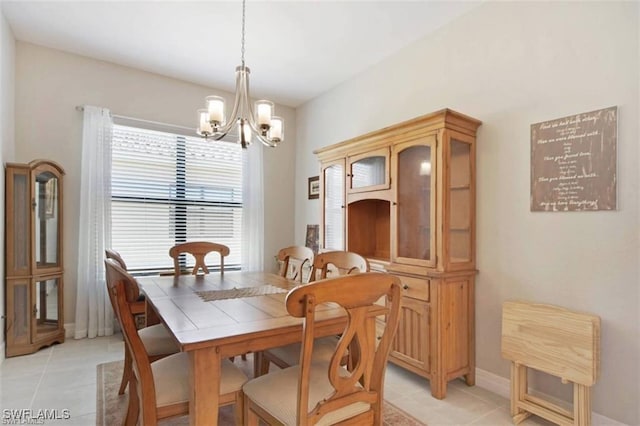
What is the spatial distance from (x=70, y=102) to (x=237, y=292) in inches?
113

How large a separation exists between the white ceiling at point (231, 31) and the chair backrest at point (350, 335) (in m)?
2.26

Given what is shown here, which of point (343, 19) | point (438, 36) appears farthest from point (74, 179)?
point (438, 36)

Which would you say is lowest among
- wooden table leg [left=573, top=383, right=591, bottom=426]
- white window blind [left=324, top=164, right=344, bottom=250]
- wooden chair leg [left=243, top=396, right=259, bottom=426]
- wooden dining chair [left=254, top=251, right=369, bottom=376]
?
wooden table leg [left=573, top=383, right=591, bottom=426]

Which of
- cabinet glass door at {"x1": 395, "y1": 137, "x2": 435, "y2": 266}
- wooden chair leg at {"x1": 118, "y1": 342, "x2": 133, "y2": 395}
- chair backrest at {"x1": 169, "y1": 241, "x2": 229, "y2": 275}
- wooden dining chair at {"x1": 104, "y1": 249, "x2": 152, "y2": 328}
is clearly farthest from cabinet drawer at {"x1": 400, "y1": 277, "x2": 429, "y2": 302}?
wooden chair leg at {"x1": 118, "y1": 342, "x2": 133, "y2": 395}

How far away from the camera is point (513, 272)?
2.32 m

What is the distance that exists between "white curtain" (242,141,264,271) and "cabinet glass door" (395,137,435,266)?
2212 mm

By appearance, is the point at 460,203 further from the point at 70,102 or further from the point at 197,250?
the point at 70,102

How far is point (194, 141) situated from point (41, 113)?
1.44m

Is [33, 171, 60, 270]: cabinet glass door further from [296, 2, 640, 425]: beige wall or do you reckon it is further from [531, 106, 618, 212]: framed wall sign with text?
[531, 106, 618, 212]: framed wall sign with text

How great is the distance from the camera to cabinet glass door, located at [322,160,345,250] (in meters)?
3.33

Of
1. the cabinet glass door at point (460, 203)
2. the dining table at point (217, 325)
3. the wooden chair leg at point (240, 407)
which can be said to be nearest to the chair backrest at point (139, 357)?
the dining table at point (217, 325)

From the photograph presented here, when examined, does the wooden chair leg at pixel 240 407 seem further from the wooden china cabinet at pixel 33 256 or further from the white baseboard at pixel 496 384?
the wooden china cabinet at pixel 33 256

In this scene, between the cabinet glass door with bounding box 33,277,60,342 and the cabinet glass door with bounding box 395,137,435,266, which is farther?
the cabinet glass door with bounding box 33,277,60,342

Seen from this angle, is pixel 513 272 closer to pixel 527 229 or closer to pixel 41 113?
pixel 527 229
